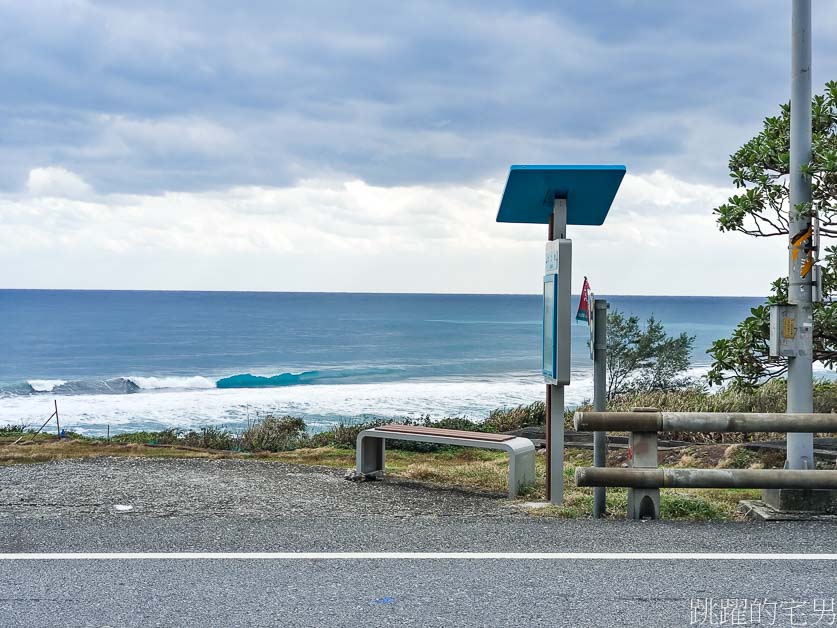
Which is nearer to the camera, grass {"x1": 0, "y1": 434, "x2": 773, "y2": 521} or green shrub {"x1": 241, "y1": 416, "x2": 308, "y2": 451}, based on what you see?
grass {"x1": 0, "y1": 434, "x2": 773, "y2": 521}

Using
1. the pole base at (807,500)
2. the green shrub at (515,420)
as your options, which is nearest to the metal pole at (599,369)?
the pole base at (807,500)

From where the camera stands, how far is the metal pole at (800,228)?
600 cm

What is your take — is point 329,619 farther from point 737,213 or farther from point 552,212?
point 737,213

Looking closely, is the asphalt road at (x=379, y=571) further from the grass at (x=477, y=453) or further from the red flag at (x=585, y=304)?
the red flag at (x=585, y=304)

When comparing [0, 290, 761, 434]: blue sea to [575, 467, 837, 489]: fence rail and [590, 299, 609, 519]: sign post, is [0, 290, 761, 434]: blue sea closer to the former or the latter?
[590, 299, 609, 519]: sign post

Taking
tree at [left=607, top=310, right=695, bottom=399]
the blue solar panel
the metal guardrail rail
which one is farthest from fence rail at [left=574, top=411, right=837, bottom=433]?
tree at [left=607, top=310, right=695, bottom=399]

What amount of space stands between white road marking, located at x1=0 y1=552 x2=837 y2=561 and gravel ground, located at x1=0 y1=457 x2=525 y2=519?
3.51 feet

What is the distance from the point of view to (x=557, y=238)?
666cm

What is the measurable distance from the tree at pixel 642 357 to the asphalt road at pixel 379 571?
1895 centimetres

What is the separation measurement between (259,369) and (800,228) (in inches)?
1790

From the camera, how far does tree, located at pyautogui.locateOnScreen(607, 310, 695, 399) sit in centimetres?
2431

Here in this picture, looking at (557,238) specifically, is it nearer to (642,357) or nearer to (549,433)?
(549,433)

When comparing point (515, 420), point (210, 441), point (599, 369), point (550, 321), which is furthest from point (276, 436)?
point (599, 369)

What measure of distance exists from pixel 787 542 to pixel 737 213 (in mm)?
3572
